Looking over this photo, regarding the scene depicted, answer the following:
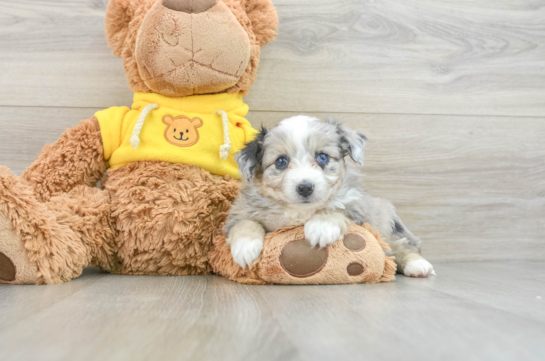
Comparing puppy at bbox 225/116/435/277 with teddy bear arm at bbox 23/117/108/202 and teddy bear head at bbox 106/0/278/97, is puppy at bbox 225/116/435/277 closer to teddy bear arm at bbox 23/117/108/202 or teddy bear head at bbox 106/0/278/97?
teddy bear head at bbox 106/0/278/97

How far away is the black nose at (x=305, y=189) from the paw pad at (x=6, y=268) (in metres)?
1.03

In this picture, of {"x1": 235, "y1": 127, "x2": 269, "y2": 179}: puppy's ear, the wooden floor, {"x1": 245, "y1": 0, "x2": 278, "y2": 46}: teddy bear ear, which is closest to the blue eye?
{"x1": 235, "y1": 127, "x2": 269, "y2": 179}: puppy's ear

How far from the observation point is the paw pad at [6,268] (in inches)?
57.0

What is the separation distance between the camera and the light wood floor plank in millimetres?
2225

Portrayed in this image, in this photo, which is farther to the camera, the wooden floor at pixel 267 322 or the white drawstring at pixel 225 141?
the white drawstring at pixel 225 141

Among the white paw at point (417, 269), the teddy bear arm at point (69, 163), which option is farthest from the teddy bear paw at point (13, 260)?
the white paw at point (417, 269)

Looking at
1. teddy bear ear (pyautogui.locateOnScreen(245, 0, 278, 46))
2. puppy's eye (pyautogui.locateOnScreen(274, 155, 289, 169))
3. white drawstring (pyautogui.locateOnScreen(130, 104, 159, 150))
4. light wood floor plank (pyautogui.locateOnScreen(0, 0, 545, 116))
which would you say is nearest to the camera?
puppy's eye (pyautogui.locateOnScreen(274, 155, 289, 169))

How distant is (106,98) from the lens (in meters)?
2.26

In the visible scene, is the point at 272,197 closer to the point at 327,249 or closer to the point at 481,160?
the point at 327,249

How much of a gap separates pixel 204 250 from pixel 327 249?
1.88ft

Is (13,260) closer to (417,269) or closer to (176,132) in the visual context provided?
(176,132)

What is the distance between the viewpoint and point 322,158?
167 cm

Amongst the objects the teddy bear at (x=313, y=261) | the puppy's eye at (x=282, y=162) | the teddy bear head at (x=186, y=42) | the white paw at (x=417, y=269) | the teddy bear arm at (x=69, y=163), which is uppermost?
the teddy bear head at (x=186, y=42)

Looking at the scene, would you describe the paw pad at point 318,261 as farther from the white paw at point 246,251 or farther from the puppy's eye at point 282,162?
the puppy's eye at point 282,162
